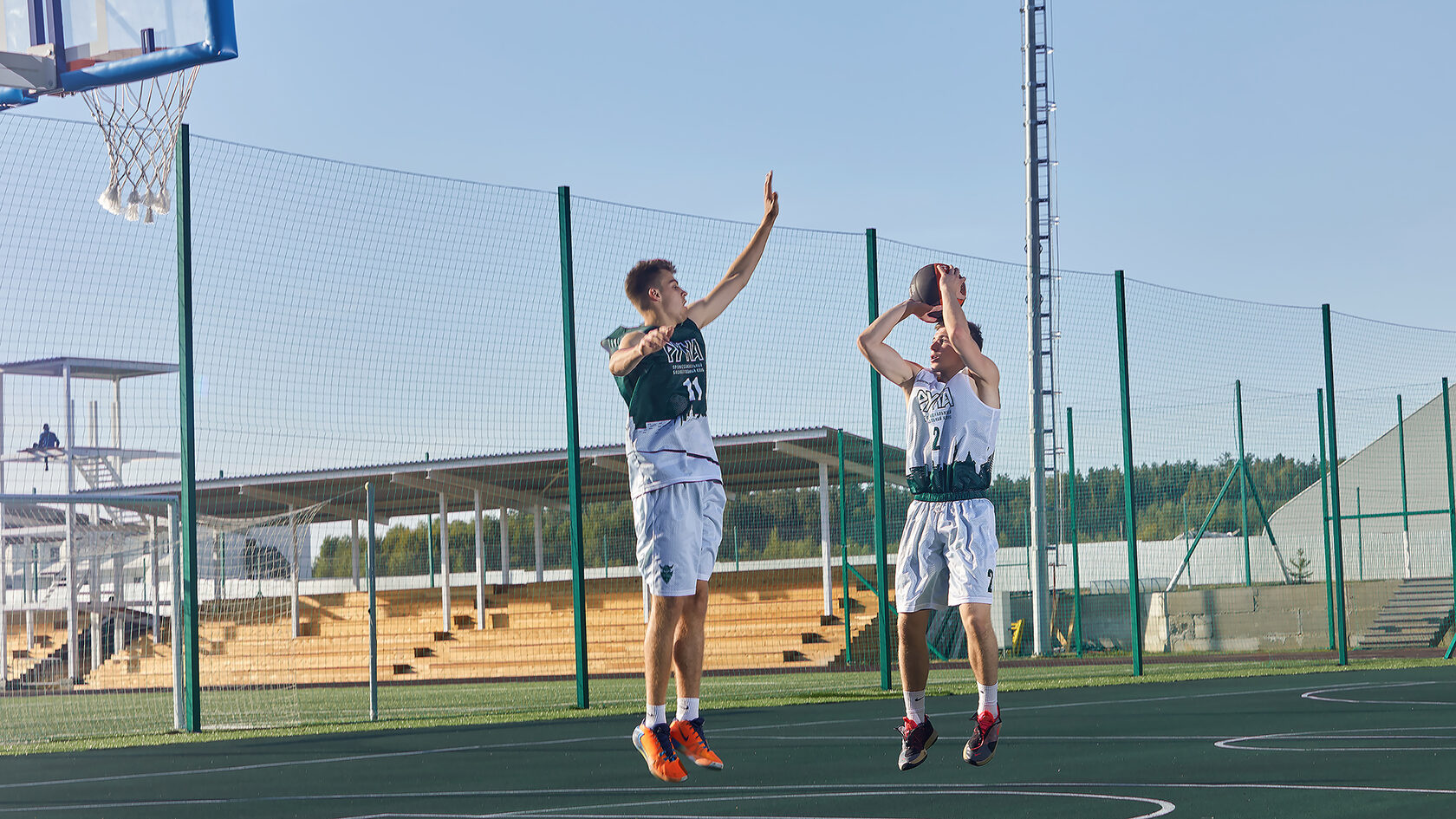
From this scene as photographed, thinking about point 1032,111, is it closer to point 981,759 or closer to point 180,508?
point 180,508

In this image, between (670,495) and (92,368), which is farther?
(92,368)

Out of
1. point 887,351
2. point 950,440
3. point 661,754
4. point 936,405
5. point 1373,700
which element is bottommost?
point 1373,700

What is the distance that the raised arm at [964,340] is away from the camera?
5922mm

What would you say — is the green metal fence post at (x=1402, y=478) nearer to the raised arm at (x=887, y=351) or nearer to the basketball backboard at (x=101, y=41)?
the raised arm at (x=887, y=351)

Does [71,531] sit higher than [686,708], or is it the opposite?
[71,531]

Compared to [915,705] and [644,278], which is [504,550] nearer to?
[915,705]

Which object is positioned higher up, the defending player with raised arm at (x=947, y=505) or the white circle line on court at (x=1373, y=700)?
the defending player with raised arm at (x=947, y=505)

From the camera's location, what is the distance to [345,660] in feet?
76.0

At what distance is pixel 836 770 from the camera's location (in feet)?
21.0

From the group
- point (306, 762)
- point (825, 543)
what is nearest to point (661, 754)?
point (306, 762)

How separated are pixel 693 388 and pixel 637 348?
30 cm

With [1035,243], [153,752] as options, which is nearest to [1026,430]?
[1035,243]

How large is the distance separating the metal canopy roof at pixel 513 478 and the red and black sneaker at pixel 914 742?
12.3 meters

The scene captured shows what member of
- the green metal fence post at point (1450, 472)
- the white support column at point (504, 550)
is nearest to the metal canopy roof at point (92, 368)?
the green metal fence post at point (1450, 472)
